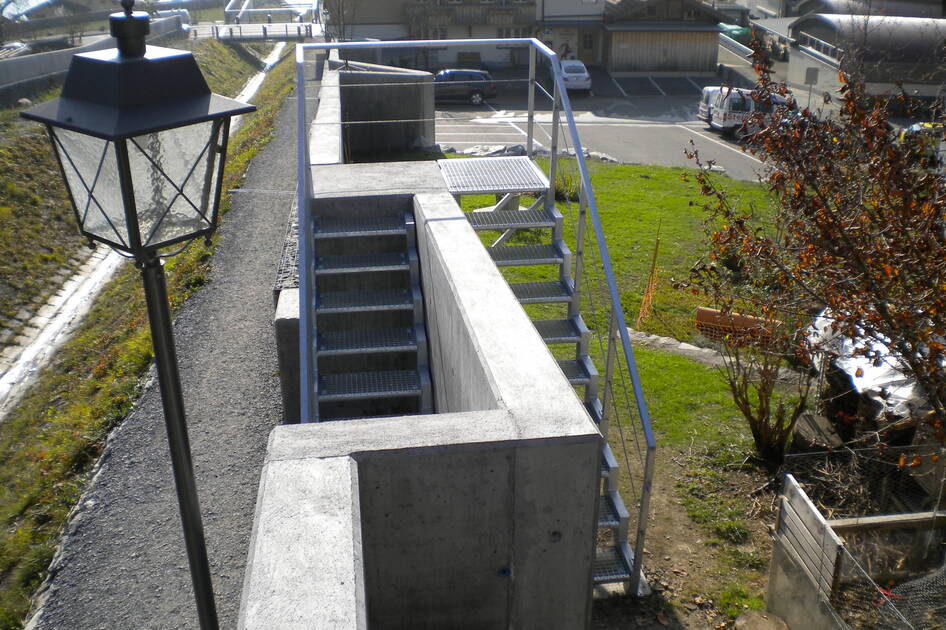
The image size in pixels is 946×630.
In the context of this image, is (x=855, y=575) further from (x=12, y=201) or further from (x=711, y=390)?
(x=12, y=201)

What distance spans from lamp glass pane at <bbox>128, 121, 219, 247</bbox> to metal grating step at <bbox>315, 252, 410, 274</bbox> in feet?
13.1

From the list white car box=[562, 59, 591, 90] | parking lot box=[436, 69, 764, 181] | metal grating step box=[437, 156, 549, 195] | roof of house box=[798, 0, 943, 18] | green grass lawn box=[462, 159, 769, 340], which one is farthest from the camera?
roof of house box=[798, 0, 943, 18]

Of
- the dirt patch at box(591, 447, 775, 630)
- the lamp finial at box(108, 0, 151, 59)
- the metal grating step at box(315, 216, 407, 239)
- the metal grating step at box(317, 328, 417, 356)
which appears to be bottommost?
the dirt patch at box(591, 447, 775, 630)

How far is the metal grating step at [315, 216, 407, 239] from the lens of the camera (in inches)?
299

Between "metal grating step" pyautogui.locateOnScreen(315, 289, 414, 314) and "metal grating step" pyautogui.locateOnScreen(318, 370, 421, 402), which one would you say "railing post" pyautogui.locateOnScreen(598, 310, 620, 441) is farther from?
"metal grating step" pyautogui.locateOnScreen(315, 289, 414, 314)

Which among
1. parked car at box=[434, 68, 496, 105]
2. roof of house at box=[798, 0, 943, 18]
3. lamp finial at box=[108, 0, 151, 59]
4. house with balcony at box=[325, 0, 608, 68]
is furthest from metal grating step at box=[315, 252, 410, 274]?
roof of house at box=[798, 0, 943, 18]

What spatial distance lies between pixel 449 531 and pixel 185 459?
144 cm

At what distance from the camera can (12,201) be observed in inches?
814

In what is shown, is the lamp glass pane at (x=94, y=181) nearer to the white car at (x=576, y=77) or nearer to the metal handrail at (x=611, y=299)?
the metal handrail at (x=611, y=299)

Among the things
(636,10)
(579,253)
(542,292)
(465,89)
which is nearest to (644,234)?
(579,253)

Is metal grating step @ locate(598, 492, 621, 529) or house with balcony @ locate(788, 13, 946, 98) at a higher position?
house with balcony @ locate(788, 13, 946, 98)

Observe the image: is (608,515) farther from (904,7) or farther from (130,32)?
(904,7)

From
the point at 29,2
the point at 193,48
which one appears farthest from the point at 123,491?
the point at 29,2

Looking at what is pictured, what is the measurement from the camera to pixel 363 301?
7445 millimetres
